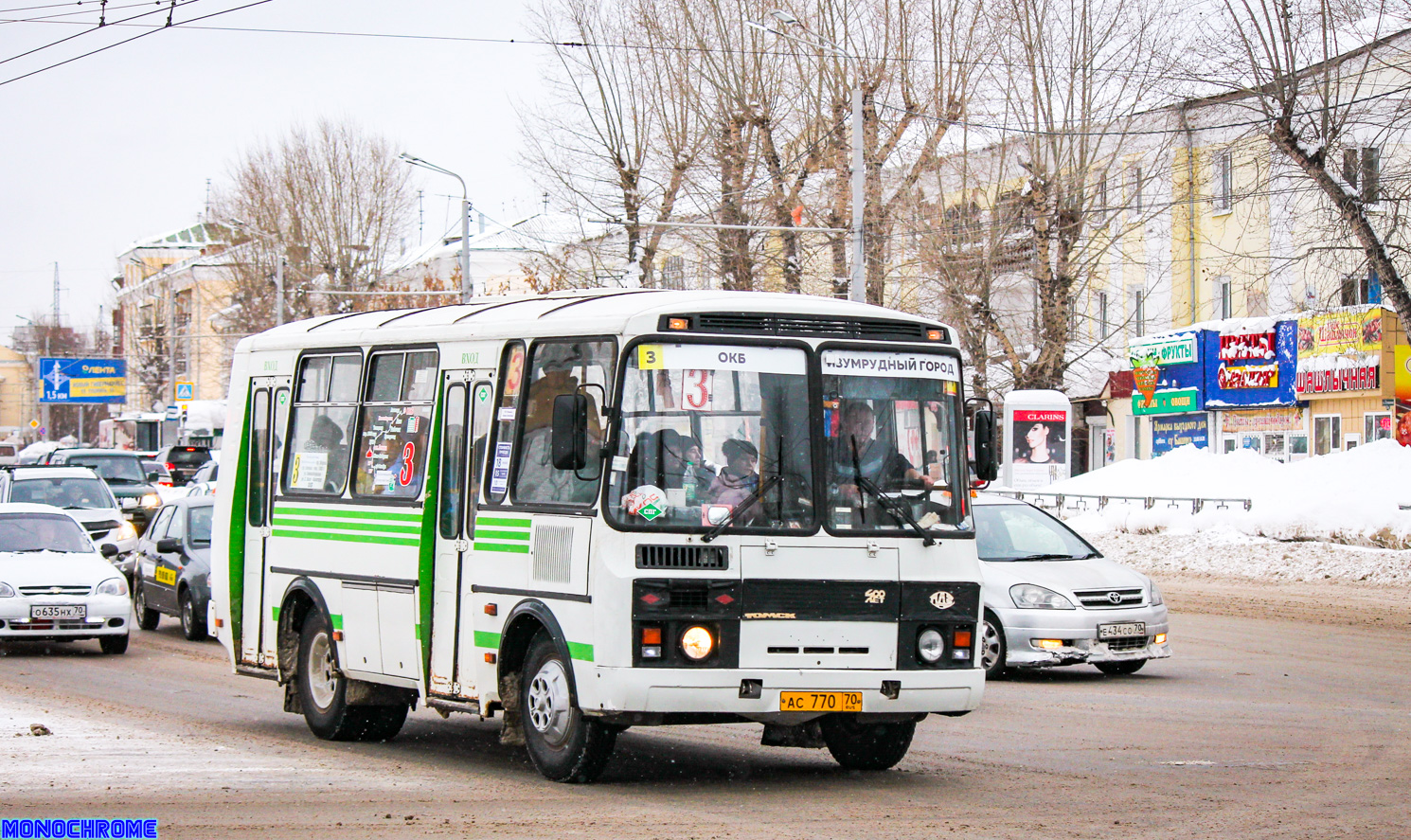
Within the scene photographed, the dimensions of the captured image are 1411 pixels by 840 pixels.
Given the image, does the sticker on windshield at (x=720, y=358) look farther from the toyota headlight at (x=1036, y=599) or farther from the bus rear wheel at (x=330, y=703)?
the toyota headlight at (x=1036, y=599)

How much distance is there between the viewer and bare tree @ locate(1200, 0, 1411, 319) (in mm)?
23219

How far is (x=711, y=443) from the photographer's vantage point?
8.80 meters

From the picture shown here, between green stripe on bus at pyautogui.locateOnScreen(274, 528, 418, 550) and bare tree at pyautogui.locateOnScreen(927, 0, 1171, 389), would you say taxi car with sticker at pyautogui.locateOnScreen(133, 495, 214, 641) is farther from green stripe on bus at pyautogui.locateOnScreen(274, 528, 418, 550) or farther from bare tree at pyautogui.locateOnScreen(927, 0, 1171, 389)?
bare tree at pyautogui.locateOnScreen(927, 0, 1171, 389)

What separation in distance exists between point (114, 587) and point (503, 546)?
31.9 ft

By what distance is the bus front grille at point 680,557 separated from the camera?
862 cm

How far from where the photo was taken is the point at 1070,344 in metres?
42.5

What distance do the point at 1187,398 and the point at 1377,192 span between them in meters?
18.2

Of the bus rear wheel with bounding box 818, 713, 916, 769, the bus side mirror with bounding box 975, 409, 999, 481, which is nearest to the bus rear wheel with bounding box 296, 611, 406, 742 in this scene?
the bus rear wheel with bounding box 818, 713, 916, 769

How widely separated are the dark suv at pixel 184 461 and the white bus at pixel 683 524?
3981cm

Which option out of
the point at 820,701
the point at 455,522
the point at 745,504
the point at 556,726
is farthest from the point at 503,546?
the point at 820,701

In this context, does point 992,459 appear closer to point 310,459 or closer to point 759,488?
point 759,488

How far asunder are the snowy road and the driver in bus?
1628 millimetres

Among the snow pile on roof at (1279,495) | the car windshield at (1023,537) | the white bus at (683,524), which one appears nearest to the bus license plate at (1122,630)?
the car windshield at (1023,537)

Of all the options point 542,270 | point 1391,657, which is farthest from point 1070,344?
point 1391,657
